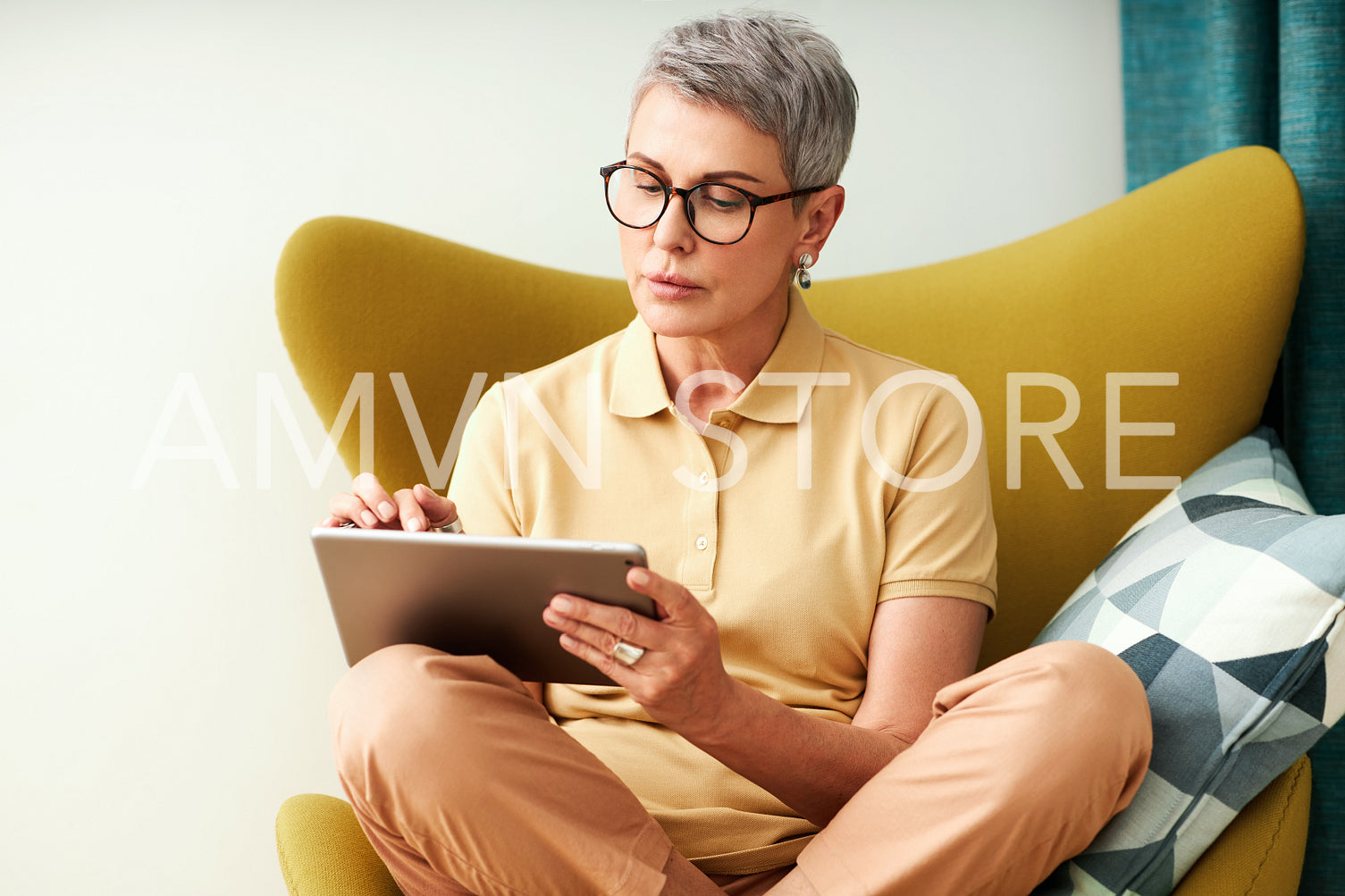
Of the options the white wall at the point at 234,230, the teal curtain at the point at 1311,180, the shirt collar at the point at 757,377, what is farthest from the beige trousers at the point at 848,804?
the white wall at the point at 234,230

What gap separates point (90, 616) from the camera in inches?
71.0

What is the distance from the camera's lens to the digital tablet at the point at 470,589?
85cm

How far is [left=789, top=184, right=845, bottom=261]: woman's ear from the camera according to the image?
4.08ft

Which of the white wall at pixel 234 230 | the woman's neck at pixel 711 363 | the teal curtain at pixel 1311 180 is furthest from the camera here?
the white wall at pixel 234 230

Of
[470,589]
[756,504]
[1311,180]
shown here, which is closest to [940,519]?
[756,504]

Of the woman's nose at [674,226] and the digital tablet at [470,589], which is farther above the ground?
the woman's nose at [674,226]

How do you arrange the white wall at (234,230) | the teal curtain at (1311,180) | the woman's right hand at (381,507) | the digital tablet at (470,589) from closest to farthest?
1. the digital tablet at (470,589)
2. the woman's right hand at (381,507)
3. the teal curtain at (1311,180)
4. the white wall at (234,230)

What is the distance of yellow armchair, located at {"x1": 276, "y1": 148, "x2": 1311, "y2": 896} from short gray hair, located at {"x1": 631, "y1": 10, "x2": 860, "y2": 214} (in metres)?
0.40

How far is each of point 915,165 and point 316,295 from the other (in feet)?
3.44

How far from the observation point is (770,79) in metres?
1.15

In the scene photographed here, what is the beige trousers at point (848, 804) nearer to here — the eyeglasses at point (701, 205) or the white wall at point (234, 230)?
the eyeglasses at point (701, 205)

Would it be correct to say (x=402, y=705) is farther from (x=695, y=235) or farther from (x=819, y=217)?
(x=819, y=217)

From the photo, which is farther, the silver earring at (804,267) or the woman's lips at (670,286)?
the silver earring at (804,267)

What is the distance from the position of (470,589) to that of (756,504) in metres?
0.38
